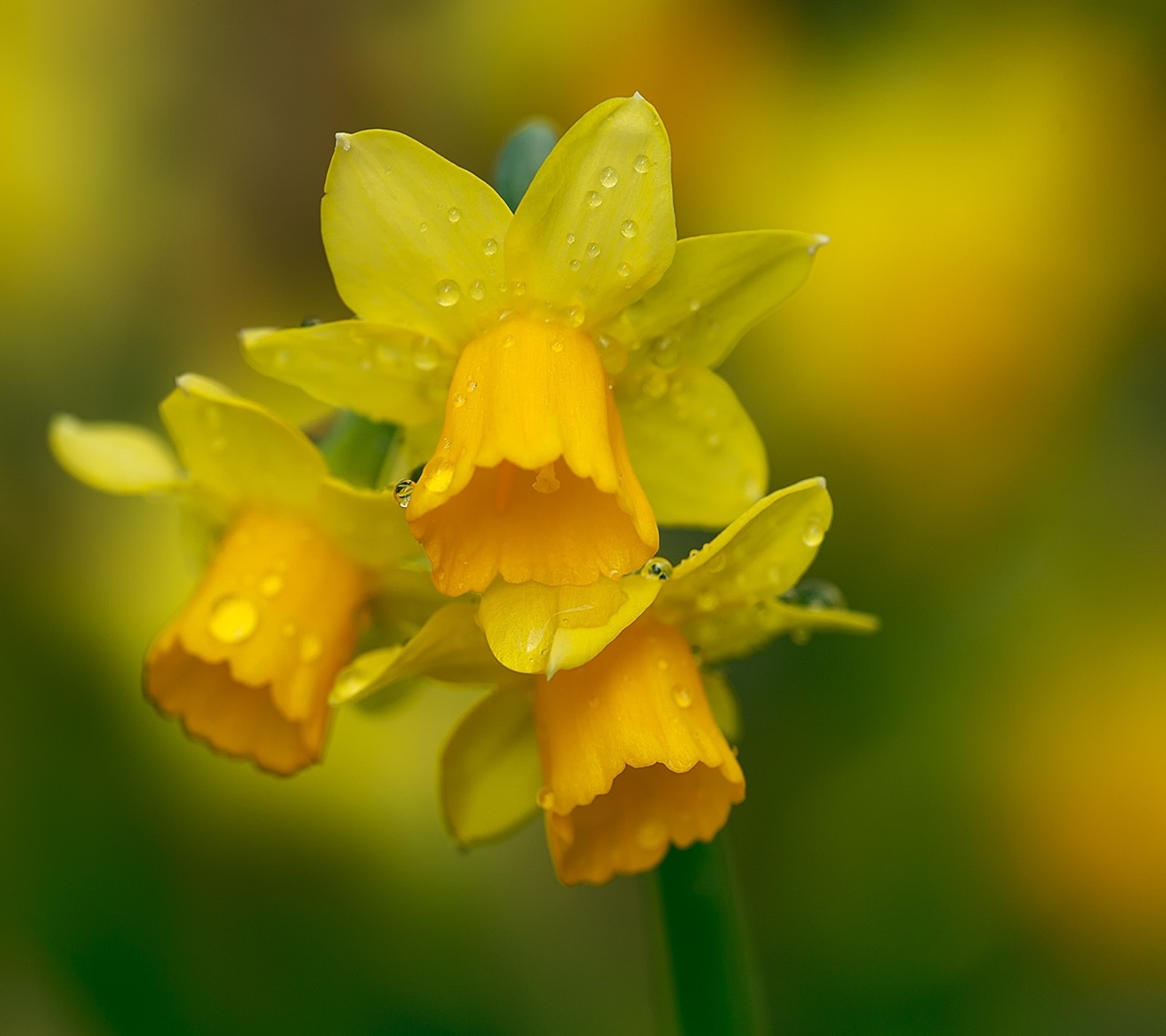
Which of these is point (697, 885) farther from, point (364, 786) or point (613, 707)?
point (364, 786)

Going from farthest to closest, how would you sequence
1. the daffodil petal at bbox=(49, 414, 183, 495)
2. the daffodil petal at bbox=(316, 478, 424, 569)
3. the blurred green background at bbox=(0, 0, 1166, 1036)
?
the blurred green background at bbox=(0, 0, 1166, 1036) < the daffodil petal at bbox=(49, 414, 183, 495) < the daffodil petal at bbox=(316, 478, 424, 569)

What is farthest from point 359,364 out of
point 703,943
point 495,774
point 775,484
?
point 775,484

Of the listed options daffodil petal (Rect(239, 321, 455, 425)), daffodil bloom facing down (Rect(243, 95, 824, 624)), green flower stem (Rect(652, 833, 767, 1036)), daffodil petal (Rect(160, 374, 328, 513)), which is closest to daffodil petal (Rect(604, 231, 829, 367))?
daffodil bloom facing down (Rect(243, 95, 824, 624))

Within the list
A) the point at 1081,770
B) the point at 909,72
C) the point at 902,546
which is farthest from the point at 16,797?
the point at 909,72

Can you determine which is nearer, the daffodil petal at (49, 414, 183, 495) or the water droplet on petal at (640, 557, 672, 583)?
the water droplet on petal at (640, 557, 672, 583)

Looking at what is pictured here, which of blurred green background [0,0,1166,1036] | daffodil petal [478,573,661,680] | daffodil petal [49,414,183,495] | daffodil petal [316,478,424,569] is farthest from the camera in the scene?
blurred green background [0,0,1166,1036]

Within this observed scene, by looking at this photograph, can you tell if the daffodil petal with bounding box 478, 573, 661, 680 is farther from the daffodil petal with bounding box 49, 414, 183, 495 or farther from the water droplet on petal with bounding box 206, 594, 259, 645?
the daffodil petal with bounding box 49, 414, 183, 495

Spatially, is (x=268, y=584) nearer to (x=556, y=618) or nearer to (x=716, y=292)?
(x=556, y=618)

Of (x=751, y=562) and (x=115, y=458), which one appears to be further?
(x=115, y=458)
